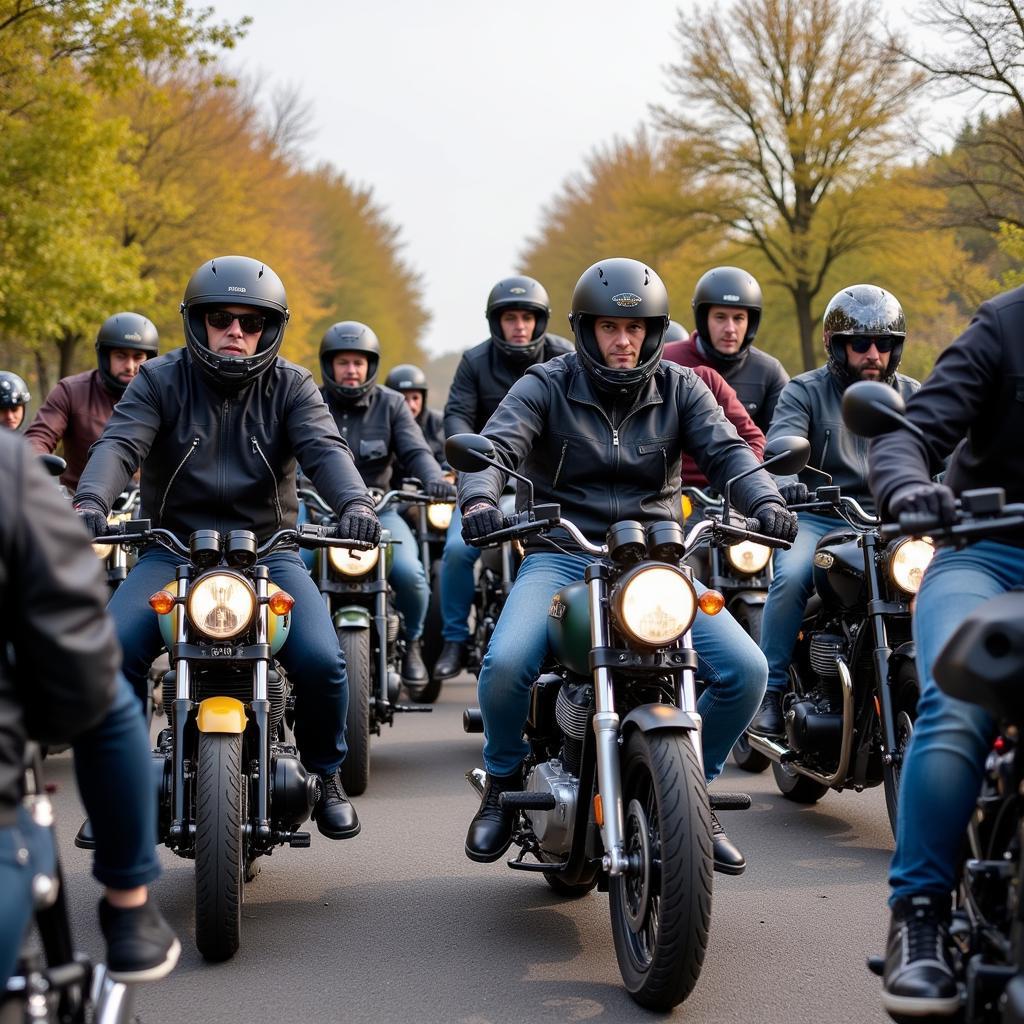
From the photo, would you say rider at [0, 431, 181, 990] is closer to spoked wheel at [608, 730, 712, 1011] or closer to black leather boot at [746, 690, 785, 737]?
spoked wheel at [608, 730, 712, 1011]

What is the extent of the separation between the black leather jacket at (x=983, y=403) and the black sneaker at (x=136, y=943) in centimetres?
187

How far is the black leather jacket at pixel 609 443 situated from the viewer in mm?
5449

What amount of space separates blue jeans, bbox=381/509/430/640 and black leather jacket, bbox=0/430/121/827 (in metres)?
6.22

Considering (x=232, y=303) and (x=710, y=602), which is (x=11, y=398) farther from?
(x=710, y=602)

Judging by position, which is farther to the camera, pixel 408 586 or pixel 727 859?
pixel 408 586

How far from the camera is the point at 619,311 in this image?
213 inches

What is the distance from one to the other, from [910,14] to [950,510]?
1994 centimetres

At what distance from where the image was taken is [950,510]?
3.42 m

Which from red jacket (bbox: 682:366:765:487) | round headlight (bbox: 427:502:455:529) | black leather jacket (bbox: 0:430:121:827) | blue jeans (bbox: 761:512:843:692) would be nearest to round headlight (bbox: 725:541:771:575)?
red jacket (bbox: 682:366:765:487)

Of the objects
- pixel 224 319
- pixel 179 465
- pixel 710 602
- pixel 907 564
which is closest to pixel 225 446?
pixel 179 465

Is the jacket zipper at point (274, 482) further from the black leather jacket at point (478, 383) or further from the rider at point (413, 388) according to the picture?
the rider at point (413, 388)

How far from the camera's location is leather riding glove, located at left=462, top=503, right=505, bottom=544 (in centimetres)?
486

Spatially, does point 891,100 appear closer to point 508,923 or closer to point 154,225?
point 154,225

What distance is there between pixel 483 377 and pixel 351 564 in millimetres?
2495
